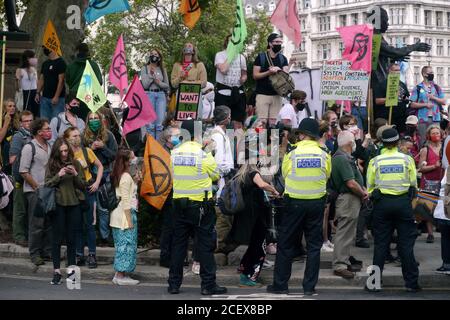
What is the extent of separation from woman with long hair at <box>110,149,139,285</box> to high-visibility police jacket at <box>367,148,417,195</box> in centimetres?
308

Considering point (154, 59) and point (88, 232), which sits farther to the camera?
point (154, 59)

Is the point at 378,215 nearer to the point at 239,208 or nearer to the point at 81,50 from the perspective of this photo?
the point at 239,208

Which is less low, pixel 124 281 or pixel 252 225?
pixel 252 225

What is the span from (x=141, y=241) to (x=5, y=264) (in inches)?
74.0

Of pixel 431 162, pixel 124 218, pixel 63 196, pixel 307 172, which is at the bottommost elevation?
pixel 124 218

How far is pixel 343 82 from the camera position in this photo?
646 inches

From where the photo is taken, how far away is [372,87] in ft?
61.9

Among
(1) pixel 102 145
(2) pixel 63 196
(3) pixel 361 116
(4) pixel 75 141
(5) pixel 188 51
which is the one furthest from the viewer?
(3) pixel 361 116

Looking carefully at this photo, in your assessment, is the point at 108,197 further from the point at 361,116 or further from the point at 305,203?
the point at 361,116

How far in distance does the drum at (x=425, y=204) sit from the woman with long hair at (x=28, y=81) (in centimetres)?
807

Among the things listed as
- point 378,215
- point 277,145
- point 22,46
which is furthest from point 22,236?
point 22,46

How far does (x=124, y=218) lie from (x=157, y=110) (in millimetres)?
5136

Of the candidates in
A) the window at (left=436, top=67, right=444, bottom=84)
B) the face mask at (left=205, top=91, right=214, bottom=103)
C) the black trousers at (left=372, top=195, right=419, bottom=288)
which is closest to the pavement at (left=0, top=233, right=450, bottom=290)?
the black trousers at (left=372, top=195, right=419, bottom=288)

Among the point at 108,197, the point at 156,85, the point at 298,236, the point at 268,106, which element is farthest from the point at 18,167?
the point at 268,106
